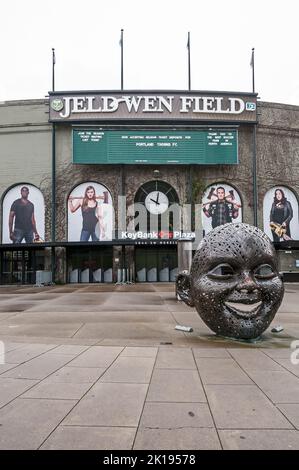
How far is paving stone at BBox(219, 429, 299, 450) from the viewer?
11.2 feet

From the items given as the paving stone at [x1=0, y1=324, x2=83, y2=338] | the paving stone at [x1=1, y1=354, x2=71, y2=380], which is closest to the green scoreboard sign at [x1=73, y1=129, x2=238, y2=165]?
the paving stone at [x1=0, y1=324, x2=83, y2=338]

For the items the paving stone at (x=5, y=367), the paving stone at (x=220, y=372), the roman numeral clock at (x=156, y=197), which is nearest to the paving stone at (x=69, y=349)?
the paving stone at (x=5, y=367)

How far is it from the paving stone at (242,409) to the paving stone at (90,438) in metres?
0.97

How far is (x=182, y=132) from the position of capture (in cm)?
3547

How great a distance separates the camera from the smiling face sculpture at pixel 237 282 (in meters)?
8.16

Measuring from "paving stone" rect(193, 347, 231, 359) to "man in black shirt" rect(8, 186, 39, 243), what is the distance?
1170 inches

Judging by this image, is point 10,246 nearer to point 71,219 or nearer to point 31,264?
point 31,264

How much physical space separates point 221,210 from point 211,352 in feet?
97.1

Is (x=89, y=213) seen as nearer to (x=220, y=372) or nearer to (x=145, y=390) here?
(x=220, y=372)

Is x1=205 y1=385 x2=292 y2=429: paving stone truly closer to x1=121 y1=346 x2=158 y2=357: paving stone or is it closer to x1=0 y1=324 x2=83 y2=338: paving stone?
x1=121 y1=346 x2=158 y2=357: paving stone

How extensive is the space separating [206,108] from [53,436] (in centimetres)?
3500

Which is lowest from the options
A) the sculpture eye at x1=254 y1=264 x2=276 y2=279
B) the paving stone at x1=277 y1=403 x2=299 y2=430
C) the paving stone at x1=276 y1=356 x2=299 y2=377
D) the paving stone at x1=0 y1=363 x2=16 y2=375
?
the paving stone at x1=276 y1=356 x2=299 y2=377

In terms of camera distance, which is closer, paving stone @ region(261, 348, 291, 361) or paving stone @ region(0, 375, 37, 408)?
paving stone @ region(0, 375, 37, 408)

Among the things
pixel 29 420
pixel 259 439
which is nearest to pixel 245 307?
pixel 259 439
